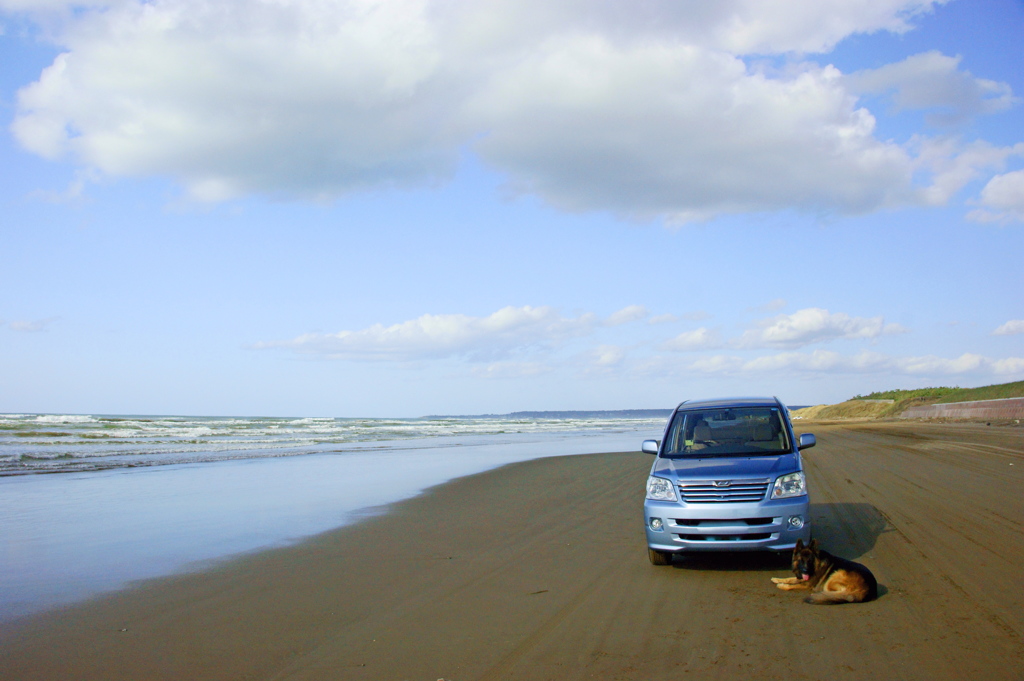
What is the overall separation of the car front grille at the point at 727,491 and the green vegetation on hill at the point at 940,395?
1689 inches

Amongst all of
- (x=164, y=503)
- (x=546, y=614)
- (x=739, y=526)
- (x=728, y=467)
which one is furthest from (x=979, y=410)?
(x=546, y=614)

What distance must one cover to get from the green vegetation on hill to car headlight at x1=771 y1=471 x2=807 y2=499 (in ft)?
139

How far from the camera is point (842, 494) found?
1214cm

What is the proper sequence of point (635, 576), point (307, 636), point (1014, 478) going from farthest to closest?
point (1014, 478) < point (635, 576) < point (307, 636)

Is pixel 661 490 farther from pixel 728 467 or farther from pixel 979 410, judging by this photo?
pixel 979 410

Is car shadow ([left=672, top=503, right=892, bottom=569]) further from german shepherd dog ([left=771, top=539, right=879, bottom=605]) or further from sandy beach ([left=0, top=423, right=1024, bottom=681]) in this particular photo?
german shepherd dog ([left=771, top=539, right=879, bottom=605])

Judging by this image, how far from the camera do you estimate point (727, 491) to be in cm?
663

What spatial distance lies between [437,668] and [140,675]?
1932 mm

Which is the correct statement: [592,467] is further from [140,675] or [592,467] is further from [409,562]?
[140,675]

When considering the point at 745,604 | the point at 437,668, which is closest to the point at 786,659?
the point at 745,604

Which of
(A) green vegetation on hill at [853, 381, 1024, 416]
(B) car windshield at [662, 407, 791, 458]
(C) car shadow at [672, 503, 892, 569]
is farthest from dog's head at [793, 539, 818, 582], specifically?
(A) green vegetation on hill at [853, 381, 1024, 416]

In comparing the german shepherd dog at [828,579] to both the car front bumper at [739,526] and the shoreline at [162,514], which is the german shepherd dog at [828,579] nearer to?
the car front bumper at [739,526]

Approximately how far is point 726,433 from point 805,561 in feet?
7.26

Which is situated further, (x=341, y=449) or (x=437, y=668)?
(x=341, y=449)
